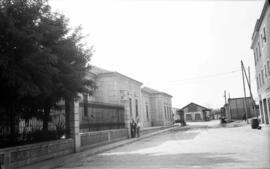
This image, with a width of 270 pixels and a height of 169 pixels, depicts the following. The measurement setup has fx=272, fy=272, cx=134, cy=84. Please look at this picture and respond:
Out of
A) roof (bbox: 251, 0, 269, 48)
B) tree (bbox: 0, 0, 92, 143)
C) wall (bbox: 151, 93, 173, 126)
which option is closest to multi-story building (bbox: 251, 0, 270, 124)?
roof (bbox: 251, 0, 269, 48)

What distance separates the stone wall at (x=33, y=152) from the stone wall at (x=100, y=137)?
5.20ft

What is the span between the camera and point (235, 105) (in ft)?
207

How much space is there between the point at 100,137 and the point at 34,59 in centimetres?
986

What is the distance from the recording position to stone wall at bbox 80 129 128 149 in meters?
16.3

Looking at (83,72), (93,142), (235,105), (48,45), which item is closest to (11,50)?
(48,45)

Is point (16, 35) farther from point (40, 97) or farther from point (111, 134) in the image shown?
point (111, 134)

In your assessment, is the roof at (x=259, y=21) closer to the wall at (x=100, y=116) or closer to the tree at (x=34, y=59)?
the wall at (x=100, y=116)

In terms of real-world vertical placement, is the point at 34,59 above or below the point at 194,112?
above

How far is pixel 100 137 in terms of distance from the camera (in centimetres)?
1833

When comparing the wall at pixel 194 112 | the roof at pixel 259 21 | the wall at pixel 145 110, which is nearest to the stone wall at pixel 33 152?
the roof at pixel 259 21

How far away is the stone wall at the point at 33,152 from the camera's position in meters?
9.93

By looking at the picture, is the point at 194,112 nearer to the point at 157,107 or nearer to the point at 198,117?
the point at 198,117

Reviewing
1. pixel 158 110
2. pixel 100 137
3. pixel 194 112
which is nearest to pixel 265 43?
pixel 100 137

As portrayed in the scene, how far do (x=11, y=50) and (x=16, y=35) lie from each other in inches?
31.2
